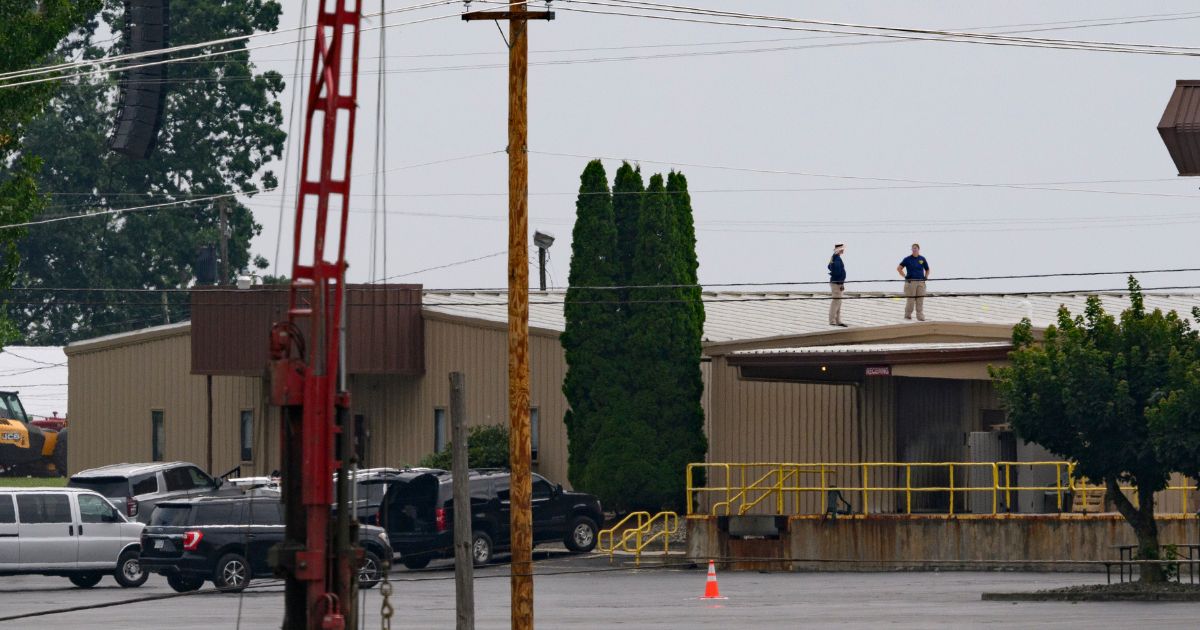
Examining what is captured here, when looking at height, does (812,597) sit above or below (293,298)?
below

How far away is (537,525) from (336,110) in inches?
1018

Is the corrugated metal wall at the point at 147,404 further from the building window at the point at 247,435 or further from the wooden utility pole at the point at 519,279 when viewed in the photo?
the wooden utility pole at the point at 519,279

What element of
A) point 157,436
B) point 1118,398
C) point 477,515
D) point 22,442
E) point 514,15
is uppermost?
point 514,15

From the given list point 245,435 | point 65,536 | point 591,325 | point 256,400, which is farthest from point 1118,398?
point 245,435

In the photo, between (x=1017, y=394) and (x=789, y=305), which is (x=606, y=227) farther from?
(x=1017, y=394)

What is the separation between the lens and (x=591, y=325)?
44281 mm

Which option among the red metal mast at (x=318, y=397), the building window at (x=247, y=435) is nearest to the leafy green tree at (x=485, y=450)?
the building window at (x=247, y=435)

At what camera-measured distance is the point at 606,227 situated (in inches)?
1750

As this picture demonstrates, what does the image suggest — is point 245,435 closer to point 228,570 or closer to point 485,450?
point 485,450

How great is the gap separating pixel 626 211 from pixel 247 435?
1506 centimetres

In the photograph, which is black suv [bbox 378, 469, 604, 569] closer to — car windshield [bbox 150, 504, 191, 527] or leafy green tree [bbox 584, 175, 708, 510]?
leafy green tree [bbox 584, 175, 708, 510]

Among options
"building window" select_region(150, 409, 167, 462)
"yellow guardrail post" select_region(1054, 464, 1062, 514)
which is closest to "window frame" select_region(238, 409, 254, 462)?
"building window" select_region(150, 409, 167, 462)

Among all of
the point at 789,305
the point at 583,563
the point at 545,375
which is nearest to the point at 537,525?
the point at 583,563

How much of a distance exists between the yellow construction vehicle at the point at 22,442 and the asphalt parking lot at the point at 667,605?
33413mm
